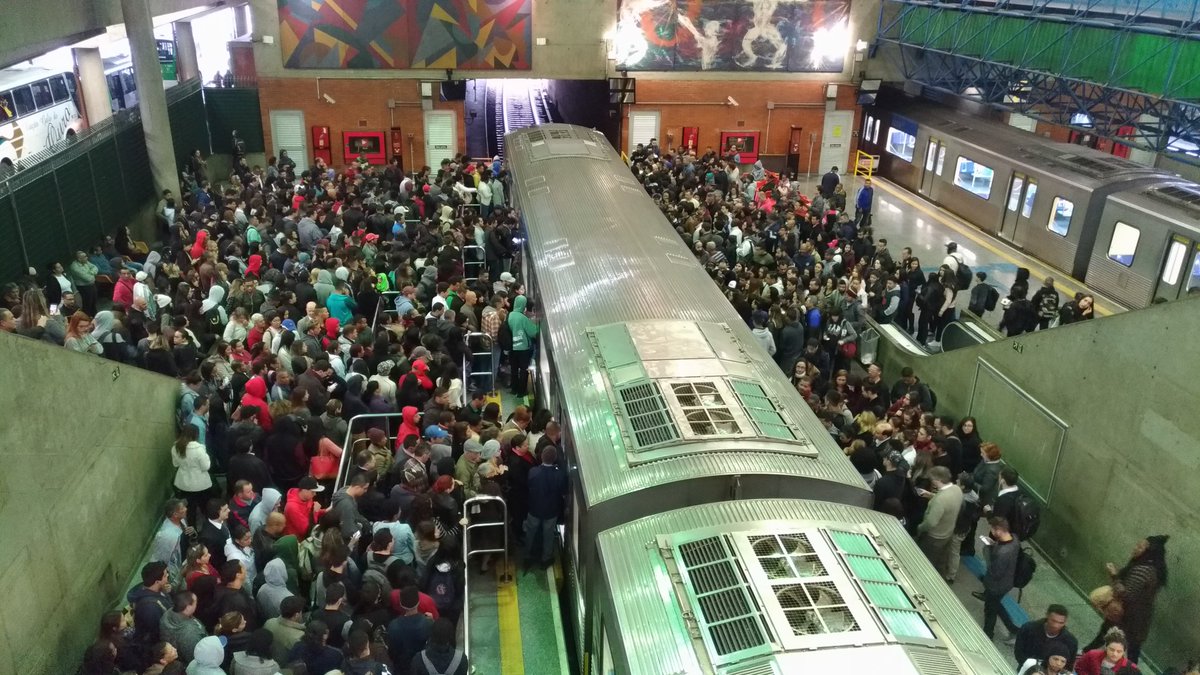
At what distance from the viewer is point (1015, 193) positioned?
17.8 m

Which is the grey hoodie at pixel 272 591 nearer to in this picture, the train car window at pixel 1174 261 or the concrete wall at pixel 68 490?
the concrete wall at pixel 68 490

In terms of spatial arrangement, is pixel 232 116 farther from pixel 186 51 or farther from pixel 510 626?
pixel 510 626

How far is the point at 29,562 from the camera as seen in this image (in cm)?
581

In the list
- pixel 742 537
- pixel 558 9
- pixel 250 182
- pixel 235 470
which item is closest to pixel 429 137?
pixel 558 9

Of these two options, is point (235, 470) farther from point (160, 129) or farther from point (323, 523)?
point (160, 129)

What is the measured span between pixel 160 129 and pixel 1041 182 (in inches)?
681

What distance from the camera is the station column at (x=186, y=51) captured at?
75.5 feet

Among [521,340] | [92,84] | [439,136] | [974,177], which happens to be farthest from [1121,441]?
[92,84]

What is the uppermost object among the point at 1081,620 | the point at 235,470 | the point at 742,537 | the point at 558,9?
the point at 558,9

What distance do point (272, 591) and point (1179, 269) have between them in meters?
13.9

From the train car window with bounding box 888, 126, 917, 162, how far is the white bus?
67.0ft

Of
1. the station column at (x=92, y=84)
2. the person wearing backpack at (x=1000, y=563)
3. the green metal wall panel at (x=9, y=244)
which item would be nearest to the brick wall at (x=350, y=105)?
the station column at (x=92, y=84)

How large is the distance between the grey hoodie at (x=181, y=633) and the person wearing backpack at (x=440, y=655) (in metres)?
1.36

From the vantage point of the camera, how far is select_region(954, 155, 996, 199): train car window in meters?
18.9
